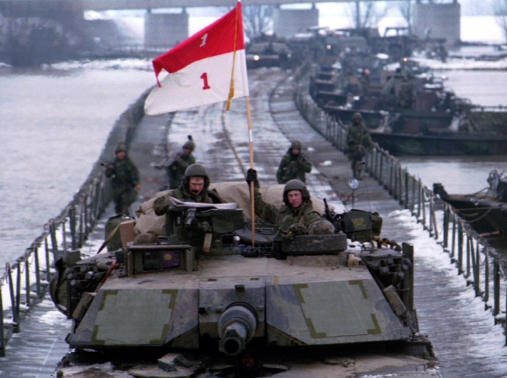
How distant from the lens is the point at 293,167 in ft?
72.0

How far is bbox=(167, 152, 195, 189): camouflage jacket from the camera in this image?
21.2 meters

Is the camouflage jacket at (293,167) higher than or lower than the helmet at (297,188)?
lower

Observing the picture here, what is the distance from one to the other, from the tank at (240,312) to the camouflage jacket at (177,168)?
9.80m

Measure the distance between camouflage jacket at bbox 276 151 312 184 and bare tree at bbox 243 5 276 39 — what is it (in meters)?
80.7

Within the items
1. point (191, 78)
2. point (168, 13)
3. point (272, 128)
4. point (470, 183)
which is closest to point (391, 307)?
point (191, 78)

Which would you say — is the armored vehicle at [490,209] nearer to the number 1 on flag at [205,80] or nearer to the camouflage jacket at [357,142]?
the camouflage jacket at [357,142]

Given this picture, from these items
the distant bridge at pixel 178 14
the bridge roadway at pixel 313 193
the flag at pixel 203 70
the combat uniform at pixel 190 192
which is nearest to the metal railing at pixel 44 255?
the bridge roadway at pixel 313 193

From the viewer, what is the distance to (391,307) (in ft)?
34.9

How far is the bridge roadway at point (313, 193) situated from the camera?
13305 mm

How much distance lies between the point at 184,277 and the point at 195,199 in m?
1.48

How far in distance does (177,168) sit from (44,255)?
356 cm

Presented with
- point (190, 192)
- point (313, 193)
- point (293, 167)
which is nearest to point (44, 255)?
point (293, 167)

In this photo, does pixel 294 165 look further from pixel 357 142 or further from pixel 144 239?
pixel 144 239

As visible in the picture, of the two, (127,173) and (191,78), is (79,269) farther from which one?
(127,173)
